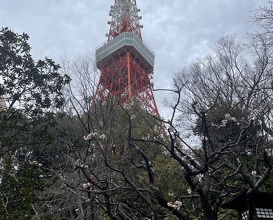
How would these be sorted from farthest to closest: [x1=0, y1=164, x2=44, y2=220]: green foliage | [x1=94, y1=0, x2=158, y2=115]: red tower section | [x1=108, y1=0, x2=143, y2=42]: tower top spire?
1. [x1=108, y1=0, x2=143, y2=42]: tower top spire
2. [x1=94, y1=0, x2=158, y2=115]: red tower section
3. [x1=0, y1=164, x2=44, y2=220]: green foliage

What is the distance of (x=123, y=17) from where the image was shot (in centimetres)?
2686

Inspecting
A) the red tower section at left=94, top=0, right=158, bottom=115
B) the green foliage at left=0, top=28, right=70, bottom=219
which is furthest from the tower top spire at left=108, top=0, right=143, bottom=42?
the green foliage at left=0, top=28, right=70, bottom=219

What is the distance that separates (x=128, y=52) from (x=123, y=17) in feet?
14.8

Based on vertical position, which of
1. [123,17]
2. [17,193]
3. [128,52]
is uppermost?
[123,17]

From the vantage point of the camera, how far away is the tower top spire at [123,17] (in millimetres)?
26531

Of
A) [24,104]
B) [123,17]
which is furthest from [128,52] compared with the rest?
[24,104]

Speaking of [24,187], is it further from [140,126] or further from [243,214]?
[140,126]

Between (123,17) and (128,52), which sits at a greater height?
(123,17)

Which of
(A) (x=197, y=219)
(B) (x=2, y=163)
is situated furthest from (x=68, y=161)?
(A) (x=197, y=219)

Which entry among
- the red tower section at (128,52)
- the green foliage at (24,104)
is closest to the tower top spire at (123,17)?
the red tower section at (128,52)

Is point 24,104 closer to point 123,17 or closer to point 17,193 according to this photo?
point 17,193

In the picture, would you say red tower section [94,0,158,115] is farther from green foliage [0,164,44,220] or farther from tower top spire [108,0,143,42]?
green foliage [0,164,44,220]

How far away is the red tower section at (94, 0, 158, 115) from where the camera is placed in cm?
2097

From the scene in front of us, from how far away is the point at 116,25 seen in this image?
26.9 meters
